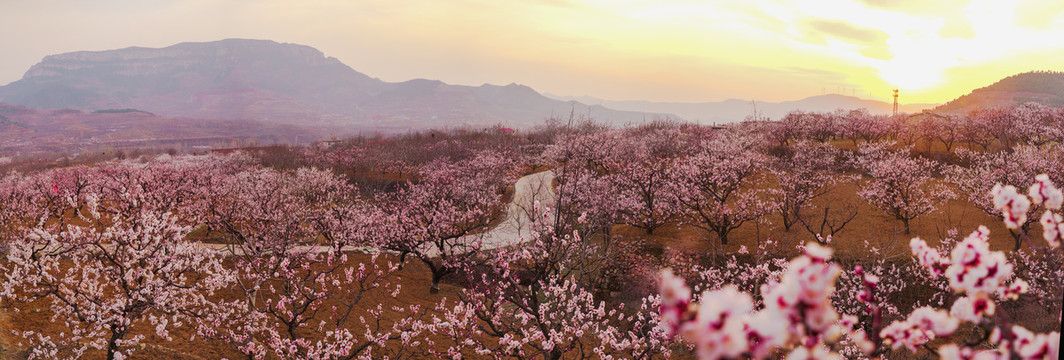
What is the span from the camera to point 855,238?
26.0m

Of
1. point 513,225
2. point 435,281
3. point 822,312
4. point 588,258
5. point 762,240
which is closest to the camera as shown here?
point 822,312

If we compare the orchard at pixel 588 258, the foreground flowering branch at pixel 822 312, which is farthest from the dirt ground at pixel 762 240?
the foreground flowering branch at pixel 822 312

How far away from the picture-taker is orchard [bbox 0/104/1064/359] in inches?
118

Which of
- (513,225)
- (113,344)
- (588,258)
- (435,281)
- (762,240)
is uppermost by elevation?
(113,344)

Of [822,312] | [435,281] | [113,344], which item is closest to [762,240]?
[435,281]

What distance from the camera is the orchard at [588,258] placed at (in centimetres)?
301

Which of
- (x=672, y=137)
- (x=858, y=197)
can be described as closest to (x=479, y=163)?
(x=672, y=137)

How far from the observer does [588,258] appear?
24156 millimetres

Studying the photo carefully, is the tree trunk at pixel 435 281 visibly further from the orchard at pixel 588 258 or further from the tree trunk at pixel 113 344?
the tree trunk at pixel 113 344

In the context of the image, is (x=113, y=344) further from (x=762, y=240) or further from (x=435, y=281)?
(x=762, y=240)

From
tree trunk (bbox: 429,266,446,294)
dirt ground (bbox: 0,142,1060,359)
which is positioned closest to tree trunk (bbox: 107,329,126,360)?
dirt ground (bbox: 0,142,1060,359)

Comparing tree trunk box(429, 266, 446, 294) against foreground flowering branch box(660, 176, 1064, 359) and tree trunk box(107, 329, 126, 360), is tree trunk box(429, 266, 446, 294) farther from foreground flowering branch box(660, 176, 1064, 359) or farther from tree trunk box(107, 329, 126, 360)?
foreground flowering branch box(660, 176, 1064, 359)

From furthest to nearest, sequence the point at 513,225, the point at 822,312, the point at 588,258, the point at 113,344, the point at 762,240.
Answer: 1. the point at 513,225
2. the point at 762,240
3. the point at 588,258
4. the point at 113,344
5. the point at 822,312

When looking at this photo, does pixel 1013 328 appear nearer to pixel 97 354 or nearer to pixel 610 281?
pixel 97 354
